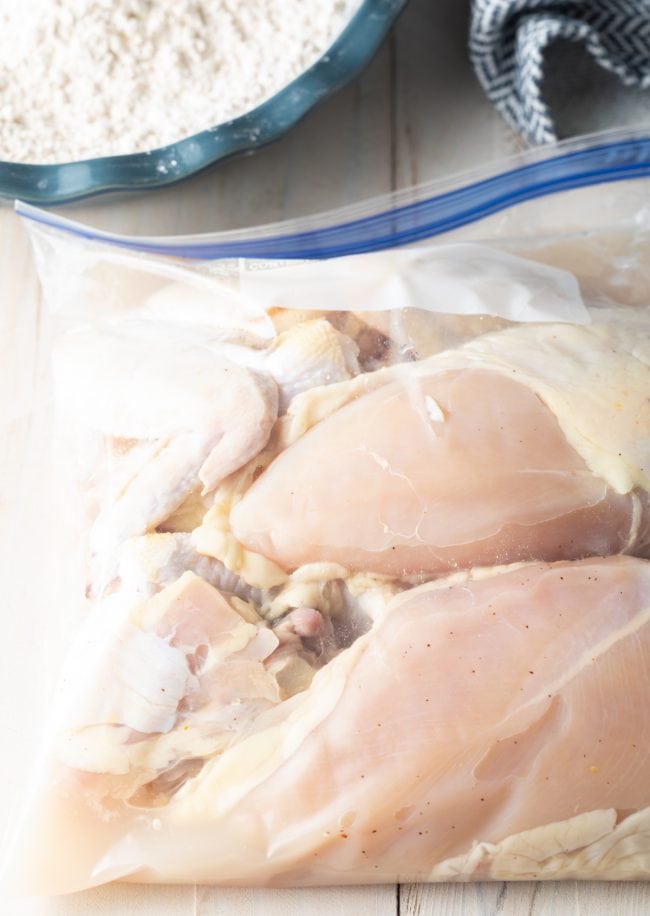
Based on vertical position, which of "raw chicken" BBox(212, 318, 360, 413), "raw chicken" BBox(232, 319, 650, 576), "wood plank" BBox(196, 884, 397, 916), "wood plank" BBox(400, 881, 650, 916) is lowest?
"wood plank" BBox(400, 881, 650, 916)

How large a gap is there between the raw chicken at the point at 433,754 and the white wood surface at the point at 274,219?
79mm

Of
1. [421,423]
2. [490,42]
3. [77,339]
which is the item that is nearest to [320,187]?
[490,42]

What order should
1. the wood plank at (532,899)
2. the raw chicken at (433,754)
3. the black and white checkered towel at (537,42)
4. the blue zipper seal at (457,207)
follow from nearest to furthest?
1. the raw chicken at (433,754)
2. the wood plank at (532,899)
3. the blue zipper seal at (457,207)
4. the black and white checkered towel at (537,42)

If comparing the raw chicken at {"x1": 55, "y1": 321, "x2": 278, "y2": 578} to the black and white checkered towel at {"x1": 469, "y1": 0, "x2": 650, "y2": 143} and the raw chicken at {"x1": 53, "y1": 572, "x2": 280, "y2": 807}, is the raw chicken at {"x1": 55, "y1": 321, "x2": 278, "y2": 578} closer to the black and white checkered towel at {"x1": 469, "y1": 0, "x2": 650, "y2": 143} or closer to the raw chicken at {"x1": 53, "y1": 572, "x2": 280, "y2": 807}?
the raw chicken at {"x1": 53, "y1": 572, "x2": 280, "y2": 807}

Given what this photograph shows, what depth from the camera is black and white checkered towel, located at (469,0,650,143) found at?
1223 millimetres

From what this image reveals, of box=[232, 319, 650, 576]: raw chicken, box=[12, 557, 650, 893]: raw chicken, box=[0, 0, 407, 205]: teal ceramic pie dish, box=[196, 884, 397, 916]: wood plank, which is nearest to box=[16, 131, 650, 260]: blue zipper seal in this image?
box=[0, 0, 407, 205]: teal ceramic pie dish

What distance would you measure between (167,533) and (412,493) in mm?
168

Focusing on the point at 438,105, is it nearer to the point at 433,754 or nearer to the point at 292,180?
the point at 292,180

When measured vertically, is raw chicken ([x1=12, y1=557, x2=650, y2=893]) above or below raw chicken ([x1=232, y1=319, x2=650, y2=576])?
below

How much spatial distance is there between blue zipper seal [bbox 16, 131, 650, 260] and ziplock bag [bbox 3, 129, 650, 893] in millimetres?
237

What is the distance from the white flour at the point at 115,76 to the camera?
115 cm

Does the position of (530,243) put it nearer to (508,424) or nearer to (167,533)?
(508,424)

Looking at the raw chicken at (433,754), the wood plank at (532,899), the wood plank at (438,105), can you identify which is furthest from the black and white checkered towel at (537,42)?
the wood plank at (532,899)

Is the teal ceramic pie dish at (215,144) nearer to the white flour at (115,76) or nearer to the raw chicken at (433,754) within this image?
the white flour at (115,76)
